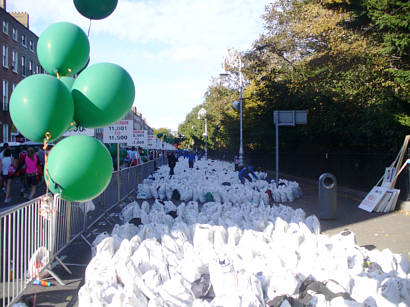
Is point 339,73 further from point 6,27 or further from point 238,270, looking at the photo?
point 6,27

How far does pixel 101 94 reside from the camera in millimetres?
3744

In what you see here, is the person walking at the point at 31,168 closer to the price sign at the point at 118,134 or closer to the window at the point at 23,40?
the price sign at the point at 118,134

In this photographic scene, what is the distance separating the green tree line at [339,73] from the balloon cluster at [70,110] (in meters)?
9.16

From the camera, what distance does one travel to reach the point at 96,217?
8.85 metres

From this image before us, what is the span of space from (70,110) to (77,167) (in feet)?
1.66

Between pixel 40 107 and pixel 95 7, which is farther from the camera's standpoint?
pixel 95 7

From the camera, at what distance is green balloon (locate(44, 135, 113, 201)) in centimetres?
355

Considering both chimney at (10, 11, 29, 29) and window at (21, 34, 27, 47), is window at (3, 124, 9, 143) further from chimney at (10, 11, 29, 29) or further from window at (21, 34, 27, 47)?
chimney at (10, 11, 29, 29)

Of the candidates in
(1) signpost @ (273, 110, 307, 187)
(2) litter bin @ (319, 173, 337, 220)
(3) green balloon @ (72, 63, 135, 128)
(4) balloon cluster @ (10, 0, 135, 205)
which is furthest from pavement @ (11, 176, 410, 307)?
(1) signpost @ (273, 110, 307, 187)

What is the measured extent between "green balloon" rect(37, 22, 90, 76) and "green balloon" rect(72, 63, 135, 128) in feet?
1.78

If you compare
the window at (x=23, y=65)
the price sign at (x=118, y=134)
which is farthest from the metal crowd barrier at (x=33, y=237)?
the window at (x=23, y=65)

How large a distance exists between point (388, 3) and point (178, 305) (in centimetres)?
1007

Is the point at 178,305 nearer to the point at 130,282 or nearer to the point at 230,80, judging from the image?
the point at 130,282

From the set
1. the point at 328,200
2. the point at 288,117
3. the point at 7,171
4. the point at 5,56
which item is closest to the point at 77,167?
the point at 328,200
